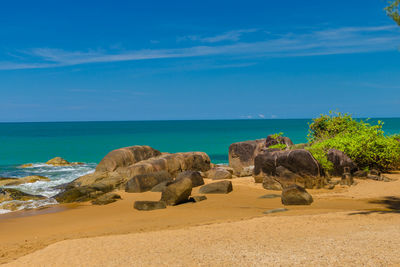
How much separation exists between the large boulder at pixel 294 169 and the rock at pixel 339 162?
1.92m

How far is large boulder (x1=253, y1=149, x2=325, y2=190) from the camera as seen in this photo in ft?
67.3

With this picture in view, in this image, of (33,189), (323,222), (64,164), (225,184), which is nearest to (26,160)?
(64,164)

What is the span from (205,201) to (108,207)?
474 cm

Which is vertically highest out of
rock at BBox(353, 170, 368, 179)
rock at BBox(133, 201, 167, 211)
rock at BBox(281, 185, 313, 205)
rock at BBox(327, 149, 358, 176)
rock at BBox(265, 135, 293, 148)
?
rock at BBox(265, 135, 293, 148)

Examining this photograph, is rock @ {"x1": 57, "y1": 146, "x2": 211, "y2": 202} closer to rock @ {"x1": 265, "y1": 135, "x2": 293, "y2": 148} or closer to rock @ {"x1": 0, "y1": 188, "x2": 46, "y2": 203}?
rock @ {"x1": 0, "y1": 188, "x2": 46, "y2": 203}

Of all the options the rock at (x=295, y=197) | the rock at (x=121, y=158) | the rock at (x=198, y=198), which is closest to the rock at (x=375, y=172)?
the rock at (x=295, y=197)

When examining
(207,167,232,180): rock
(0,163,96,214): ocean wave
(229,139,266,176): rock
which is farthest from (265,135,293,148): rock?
(0,163,96,214): ocean wave

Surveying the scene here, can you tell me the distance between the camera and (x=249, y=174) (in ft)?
92.3

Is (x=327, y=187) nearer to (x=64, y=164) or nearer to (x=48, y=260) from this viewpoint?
(x=48, y=260)

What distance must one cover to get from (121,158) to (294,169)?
529 inches

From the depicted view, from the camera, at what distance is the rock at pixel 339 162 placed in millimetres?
22297

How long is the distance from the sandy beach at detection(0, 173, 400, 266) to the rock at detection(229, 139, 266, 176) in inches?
465

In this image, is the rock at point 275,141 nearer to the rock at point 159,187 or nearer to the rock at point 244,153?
the rock at point 244,153

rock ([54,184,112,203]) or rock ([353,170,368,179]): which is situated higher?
rock ([353,170,368,179])
